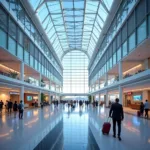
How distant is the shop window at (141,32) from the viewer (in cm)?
1731

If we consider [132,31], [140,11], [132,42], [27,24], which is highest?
[27,24]

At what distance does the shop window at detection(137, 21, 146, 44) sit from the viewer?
1731 centimetres

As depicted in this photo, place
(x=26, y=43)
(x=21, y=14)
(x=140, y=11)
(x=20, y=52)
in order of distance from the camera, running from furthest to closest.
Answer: (x=26, y=43), (x=21, y=14), (x=20, y=52), (x=140, y=11)

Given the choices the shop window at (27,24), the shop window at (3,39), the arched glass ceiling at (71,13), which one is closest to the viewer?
the shop window at (3,39)

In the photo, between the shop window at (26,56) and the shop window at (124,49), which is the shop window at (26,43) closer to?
the shop window at (26,56)

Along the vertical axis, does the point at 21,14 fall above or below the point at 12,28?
above

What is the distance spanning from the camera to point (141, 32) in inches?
714

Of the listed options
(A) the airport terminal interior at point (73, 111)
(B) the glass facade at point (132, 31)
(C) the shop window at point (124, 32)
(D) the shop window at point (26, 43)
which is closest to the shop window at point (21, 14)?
(A) the airport terminal interior at point (73, 111)

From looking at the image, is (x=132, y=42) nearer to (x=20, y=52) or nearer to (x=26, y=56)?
(x=20, y=52)

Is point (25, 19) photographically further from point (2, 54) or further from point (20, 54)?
point (2, 54)

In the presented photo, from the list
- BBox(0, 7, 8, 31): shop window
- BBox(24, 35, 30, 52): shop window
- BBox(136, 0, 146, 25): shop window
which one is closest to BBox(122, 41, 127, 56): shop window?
BBox(136, 0, 146, 25): shop window

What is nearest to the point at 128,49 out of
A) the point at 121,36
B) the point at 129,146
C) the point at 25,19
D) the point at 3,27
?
the point at 121,36

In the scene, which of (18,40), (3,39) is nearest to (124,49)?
(18,40)

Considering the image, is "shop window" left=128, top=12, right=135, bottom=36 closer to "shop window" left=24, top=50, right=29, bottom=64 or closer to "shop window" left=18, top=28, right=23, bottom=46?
"shop window" left=18, top=28, right=23, bottom=46
